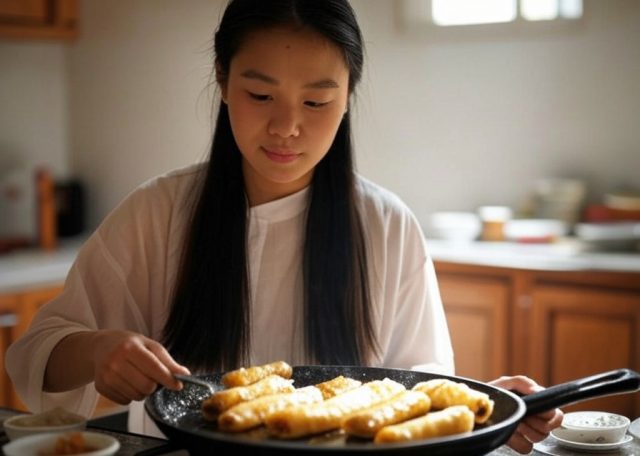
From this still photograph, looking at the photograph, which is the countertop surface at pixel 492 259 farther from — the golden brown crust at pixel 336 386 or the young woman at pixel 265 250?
the golden brown crust at pixel 336 386

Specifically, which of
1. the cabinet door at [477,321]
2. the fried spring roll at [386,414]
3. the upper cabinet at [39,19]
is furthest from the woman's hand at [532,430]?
the upper cabinet at [39,19]

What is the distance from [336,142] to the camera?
71.8 inches

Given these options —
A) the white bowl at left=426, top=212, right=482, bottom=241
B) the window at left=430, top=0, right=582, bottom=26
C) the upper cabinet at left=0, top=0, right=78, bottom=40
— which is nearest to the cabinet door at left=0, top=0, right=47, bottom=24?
the upper cabinet at left=0, top=0, right=78, bottom=40

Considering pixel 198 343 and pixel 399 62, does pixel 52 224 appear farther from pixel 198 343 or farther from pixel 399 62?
pixel 198 343

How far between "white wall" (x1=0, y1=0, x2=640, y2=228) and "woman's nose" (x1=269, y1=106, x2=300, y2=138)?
2.08 metres

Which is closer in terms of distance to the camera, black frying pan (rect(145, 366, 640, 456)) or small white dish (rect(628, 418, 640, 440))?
black frying pan (rect(145, 366, 640, 456))

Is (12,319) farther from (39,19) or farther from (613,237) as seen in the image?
(613,237)

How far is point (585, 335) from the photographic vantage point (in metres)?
3.26

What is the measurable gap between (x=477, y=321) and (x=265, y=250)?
5.79 feet

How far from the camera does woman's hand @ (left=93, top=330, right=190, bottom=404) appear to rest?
1285 mm

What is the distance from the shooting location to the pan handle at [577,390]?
50.4 inches

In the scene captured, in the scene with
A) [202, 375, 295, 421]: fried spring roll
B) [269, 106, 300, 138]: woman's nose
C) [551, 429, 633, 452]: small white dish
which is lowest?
[551, 429, 633, 452]: small white dish

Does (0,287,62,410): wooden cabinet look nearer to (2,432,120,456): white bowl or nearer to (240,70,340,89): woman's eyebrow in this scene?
(240,70,340,89): woman's eyebrow

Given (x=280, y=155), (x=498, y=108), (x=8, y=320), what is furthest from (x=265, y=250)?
(x=498, y=108)
